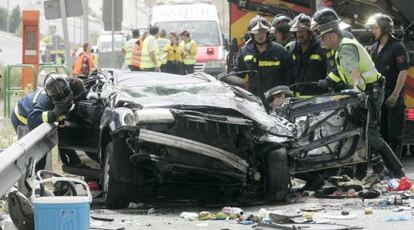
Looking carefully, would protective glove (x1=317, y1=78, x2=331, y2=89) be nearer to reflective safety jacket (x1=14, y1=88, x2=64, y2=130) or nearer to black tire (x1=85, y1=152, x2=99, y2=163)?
black tire (x1=85, y1=152, x2=99, y2=163)

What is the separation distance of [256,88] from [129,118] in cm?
353

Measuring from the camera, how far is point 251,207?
8.53m

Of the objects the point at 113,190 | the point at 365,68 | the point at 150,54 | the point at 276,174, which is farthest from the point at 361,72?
the point at 150,54

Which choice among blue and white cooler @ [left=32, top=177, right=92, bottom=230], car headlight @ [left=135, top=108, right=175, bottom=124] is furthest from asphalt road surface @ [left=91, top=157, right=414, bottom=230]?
blue and white cooler @ [left=32, top=177, right=92, bottom=230]

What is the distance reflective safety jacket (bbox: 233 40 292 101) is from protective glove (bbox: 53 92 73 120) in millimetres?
2742

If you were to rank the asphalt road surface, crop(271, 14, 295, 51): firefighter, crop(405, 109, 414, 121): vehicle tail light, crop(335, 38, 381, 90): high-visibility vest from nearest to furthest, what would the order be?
the asphalt road surface → crop(335, 38, 381, 90): high-visibility vest → crop(405, 109, 414, 121): vehicle tail light → crop(271, 14, 295, 51): firefighter

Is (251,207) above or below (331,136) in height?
below

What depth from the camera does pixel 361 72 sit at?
384 inches

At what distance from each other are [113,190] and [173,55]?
14.8 m

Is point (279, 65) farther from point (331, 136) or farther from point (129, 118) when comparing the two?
point (129, 118)

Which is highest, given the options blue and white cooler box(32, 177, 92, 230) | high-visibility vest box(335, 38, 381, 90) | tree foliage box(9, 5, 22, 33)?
tree foliage box(9, 5, 22, 33)

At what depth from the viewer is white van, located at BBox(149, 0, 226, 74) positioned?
83.5ft

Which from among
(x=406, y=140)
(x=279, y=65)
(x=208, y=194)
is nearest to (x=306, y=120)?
(x=208, y=194)

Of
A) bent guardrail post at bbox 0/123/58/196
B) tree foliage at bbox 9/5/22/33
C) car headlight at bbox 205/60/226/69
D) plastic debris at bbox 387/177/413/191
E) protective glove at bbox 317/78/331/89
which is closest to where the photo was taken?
bent guardrail post at bbox 0/123/58/196
